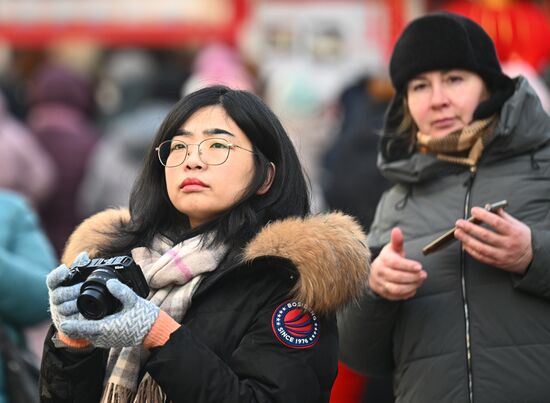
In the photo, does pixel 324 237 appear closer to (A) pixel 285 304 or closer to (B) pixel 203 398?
(A) pixel 285 304

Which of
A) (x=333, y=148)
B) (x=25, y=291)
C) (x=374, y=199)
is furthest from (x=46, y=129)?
(x=25, y=291)

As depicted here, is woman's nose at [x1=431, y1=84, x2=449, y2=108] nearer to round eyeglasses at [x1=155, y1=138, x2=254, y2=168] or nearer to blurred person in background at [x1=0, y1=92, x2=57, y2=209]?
round eyeglasses at [x1=155, y1=138, x2=254, y2=168]

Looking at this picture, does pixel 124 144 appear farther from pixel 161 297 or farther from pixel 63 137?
pixel 161 297

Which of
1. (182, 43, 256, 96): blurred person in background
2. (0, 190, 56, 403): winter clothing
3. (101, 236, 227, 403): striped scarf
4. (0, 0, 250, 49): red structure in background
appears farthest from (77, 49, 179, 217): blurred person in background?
(101, 236, 227, 403): striped scarf

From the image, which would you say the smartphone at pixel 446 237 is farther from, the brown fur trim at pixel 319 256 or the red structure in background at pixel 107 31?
the red structure in background at pixel 107 31

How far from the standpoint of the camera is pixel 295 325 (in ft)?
9.96

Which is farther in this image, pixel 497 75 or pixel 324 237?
pixel 497 75

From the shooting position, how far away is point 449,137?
12.2 feet

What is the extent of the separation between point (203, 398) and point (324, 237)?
535 mm

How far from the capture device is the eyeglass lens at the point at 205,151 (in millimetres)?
3197

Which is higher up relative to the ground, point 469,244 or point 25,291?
point 469,244

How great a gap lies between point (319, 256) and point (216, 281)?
275 mm

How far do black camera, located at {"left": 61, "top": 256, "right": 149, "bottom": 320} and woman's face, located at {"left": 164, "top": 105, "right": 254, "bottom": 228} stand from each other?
0.29 metres

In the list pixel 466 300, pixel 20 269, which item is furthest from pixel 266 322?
pixel 20 269
